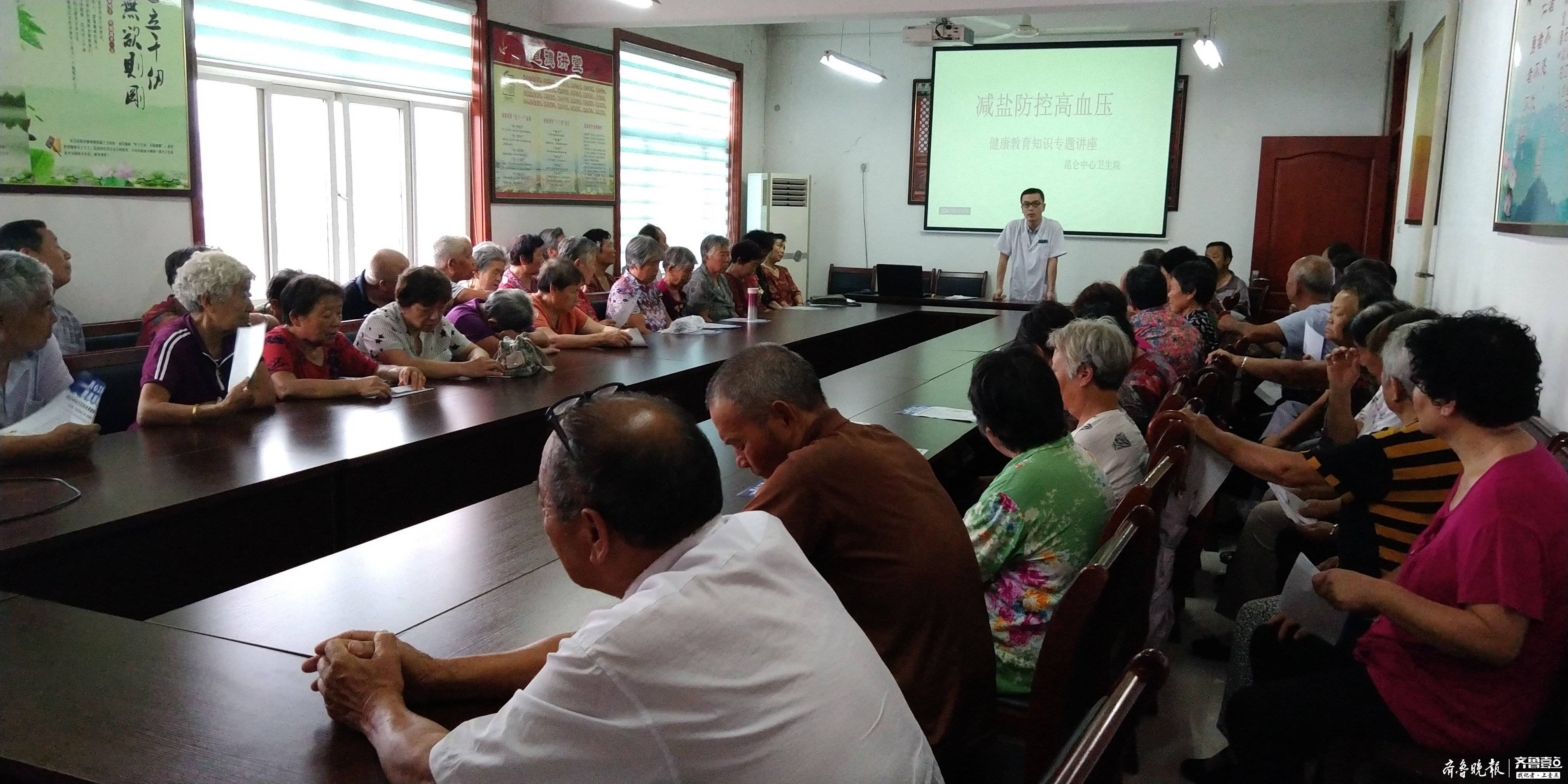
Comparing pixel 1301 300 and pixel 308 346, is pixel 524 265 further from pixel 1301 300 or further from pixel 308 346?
pixel 1301 300

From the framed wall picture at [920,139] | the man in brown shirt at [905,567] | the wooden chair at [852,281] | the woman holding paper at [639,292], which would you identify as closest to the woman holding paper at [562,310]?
the woman holding paper at [639,292]

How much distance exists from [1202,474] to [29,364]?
2.98m

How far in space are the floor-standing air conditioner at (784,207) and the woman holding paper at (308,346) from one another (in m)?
7.22

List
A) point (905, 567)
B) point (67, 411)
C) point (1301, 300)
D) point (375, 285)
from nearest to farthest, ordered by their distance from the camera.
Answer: point (905, 567) → point (67, 411) → point (1301, 300) → point (375, 285)

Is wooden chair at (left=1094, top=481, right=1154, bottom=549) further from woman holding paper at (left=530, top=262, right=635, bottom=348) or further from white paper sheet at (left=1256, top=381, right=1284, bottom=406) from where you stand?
woman holding paper at (left=530, top=262, right=635, bottom=348)

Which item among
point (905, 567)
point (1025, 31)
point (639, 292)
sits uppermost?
point (1025, 31)

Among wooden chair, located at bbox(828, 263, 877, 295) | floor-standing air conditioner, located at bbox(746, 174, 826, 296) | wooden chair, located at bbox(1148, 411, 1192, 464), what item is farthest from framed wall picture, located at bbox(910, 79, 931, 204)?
wooden chair, located at bbox(1148, 411, 1192, 464)

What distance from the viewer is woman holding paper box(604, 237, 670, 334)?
5.93m

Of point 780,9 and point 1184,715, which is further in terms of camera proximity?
point 780,9

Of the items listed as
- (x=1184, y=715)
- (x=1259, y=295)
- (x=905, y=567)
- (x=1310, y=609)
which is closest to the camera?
(x=905, y=567)

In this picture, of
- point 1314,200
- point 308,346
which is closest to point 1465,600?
point 308,346

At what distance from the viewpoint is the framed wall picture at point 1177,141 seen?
9.35 metres

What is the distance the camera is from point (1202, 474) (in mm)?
2570

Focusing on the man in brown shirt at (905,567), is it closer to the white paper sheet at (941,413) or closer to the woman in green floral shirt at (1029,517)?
the woman in green floral shirt at (1029,517)
